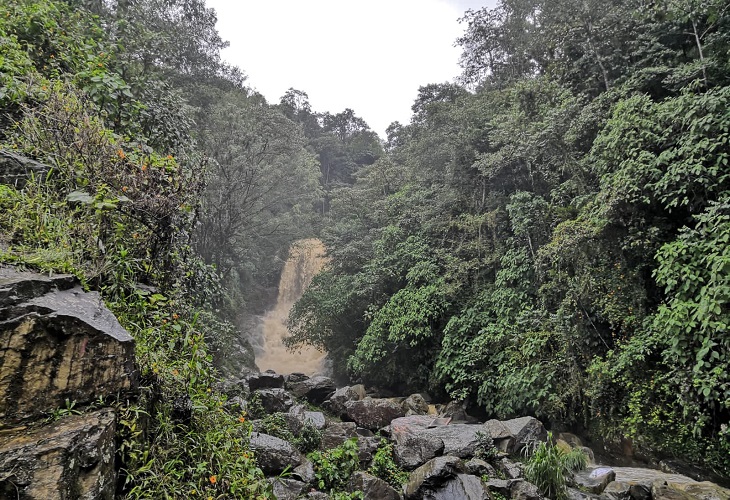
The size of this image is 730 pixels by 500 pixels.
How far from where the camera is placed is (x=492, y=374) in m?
7.95

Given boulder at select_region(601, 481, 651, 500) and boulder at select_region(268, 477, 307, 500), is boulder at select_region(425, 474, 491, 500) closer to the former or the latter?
boulder at select_region(268, 477, 307, 500)

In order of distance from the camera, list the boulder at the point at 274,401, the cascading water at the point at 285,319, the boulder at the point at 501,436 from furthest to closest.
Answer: the cascading water at the point at 285,319 → the boulder at the point at 274,401 → the boulder at the point at 501,436

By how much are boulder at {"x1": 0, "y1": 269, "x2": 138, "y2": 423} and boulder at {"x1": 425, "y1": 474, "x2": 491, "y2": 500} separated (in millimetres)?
4204

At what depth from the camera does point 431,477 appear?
4883 millimetres

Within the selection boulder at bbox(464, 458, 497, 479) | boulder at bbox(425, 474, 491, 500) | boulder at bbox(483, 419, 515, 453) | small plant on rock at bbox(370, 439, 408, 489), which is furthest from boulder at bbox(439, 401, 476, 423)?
boulder at bbox(425, 474, 491, 500)

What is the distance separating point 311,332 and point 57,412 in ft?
37.4

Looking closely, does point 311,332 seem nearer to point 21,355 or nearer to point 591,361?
point 591,361

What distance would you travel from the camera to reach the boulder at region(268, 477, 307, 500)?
4.41 m

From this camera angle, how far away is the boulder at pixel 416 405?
8695 mm

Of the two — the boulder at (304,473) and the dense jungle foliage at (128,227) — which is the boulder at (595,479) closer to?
the boulder at (304,473)

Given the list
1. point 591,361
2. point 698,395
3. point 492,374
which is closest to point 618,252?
point 591,361

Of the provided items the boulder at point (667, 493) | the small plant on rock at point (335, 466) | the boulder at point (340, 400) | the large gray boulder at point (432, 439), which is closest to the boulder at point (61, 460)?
the small plant on rock at point (335, 466)

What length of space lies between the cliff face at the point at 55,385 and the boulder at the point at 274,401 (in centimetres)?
650

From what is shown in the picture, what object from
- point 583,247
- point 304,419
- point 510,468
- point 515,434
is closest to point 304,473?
point 304,419
